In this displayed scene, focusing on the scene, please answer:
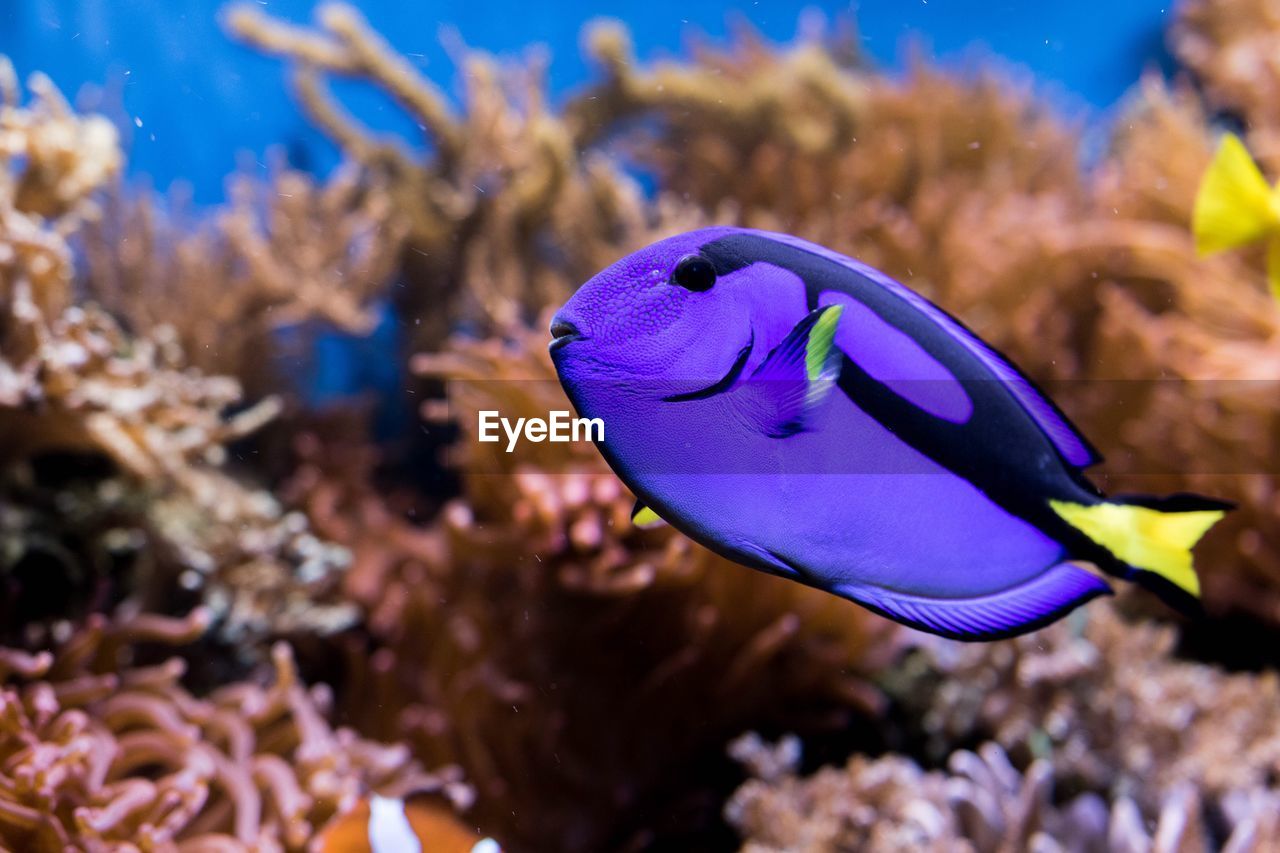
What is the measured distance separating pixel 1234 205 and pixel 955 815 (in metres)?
1.33

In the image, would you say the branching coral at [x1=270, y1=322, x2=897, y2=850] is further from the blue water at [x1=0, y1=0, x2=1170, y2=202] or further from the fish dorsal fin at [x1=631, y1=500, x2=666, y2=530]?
the fish dorsal fin at [x1=631, y1=500, x2=666, y2=530]

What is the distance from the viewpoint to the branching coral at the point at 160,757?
4.91 feet

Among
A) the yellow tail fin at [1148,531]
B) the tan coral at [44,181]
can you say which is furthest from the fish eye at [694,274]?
the tan coral at [44,181]

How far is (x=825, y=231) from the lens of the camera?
97.6 inches

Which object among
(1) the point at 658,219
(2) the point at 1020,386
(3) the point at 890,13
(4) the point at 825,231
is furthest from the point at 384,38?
(2) the point at 1020,386

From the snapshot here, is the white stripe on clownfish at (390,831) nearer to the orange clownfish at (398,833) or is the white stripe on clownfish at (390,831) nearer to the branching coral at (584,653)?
the orange clownfish at (398,833)

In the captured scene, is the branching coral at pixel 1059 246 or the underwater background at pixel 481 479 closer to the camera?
the underwater background at pixel 481 479

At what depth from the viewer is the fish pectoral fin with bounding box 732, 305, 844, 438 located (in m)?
0.65

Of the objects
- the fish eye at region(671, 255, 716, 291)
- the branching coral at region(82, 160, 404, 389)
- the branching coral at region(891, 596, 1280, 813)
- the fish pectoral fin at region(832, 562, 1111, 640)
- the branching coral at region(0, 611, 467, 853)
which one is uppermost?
the fish eye at region(671, 255, 716, 291)

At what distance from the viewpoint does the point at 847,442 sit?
70cm

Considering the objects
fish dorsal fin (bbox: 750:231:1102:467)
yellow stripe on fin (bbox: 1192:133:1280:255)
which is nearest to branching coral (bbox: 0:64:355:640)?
fish dorsal fin (bbox: 750:231:1102:467)

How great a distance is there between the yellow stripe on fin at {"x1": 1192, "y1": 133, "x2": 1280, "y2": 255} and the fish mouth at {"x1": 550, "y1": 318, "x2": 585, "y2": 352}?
1.47 m

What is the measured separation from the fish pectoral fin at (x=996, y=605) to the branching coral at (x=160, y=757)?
51.8 inches

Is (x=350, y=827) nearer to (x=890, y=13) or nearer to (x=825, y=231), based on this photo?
(x=825, y=231)
